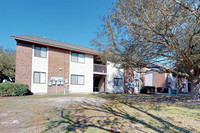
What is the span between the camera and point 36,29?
2172cm

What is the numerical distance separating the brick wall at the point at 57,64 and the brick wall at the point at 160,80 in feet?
70.0

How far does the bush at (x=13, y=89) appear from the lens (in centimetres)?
1099

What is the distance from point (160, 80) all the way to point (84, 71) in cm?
1971

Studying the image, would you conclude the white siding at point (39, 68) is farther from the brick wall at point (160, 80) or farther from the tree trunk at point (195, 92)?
the brick wall at point (160, 80)

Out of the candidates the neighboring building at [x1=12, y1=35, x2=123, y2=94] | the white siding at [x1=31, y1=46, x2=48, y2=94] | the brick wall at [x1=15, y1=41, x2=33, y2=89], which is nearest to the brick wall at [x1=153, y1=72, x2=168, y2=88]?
the neighboring building at [x1=12, y1=35, x2=123, y2=94]

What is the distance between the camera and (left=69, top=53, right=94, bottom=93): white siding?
15479 mm

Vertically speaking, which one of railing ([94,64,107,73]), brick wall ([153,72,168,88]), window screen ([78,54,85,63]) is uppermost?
window screen ([78,54,85,63])

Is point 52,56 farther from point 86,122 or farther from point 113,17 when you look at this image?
point 86,122

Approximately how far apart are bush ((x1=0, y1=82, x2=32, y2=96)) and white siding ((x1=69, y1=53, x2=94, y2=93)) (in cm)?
501

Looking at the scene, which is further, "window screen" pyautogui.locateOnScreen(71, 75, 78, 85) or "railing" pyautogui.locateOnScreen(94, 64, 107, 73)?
"railing" pyautogui.locateOnScreen(94, 64, 107, 73)

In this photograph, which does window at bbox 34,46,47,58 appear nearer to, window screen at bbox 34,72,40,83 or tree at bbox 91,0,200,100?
window screen at bbox 34,72,40,83

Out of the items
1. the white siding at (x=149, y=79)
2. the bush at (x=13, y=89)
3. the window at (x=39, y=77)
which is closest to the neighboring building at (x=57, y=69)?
the window at (x=39, y=77)

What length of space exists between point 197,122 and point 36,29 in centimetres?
2433

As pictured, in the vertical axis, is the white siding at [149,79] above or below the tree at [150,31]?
below
